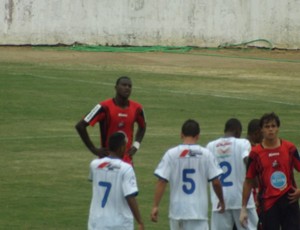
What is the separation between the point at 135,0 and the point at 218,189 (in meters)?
33.7

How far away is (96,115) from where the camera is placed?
47.1 feet

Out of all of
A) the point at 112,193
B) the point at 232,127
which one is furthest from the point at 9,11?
the point at 112,193

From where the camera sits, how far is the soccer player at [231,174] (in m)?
13.3

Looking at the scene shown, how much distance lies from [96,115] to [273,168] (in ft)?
9.41

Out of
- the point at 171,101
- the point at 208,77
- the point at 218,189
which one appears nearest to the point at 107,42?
the point at 208,77

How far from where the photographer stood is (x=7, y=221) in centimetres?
1580

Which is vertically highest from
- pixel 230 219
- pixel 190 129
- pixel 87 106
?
pixel 190 129

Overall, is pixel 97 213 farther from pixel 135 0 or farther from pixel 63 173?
pixel 135 0

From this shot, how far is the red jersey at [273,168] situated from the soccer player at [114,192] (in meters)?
1.51

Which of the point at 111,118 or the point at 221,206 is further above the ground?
the point at 111,118

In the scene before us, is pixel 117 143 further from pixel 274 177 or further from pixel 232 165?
pixel 232 165

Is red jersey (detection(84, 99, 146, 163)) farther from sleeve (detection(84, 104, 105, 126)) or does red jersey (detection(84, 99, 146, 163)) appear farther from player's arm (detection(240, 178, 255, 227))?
player's arm (detection(240, 178, 255, 227))

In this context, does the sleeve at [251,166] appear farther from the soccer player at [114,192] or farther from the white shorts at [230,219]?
the soccer player at [114,192]

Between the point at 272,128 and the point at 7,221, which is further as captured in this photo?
the point at 7,221
